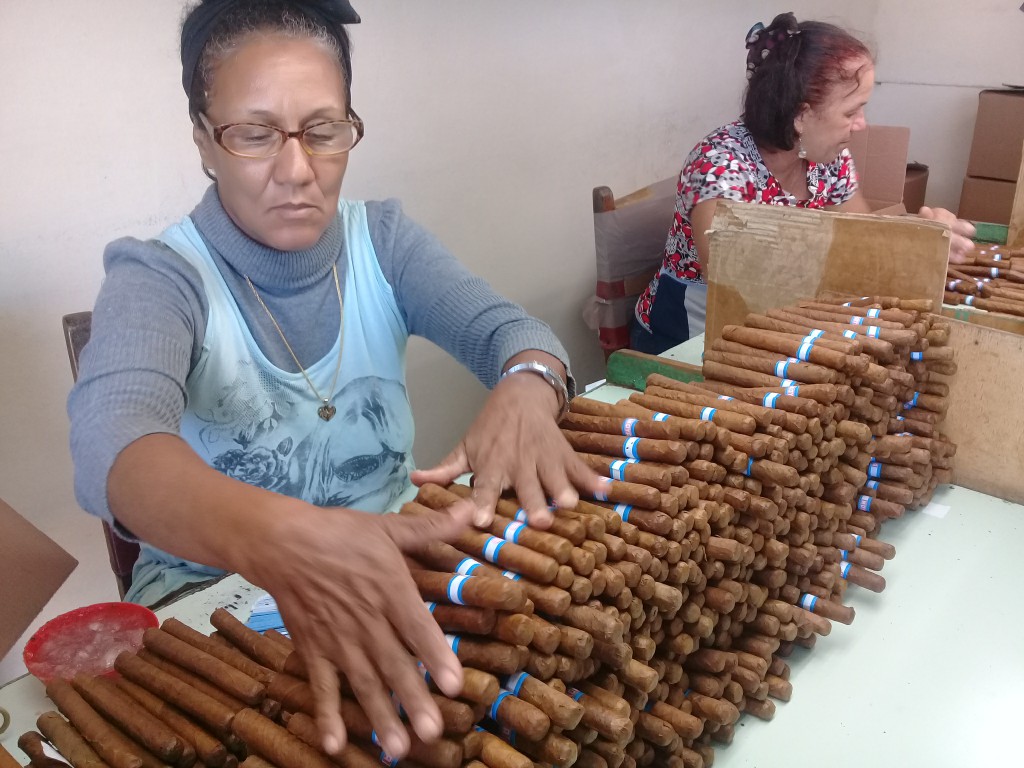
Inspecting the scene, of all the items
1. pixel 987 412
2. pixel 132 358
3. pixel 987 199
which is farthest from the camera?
pixel 987 199

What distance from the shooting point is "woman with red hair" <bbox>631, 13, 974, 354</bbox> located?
3.02 metres

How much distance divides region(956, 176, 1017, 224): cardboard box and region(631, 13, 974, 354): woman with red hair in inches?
92.8

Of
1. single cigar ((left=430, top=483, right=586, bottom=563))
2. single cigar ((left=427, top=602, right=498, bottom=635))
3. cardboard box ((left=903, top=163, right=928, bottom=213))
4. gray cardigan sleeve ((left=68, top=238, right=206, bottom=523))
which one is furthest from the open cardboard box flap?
cardboard box ((left=903, top=163, right=928, bottom=213))

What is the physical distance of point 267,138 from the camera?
1612mm

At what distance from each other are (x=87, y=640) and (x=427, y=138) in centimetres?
232

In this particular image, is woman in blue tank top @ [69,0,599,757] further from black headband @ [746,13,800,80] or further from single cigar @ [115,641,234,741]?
black headband @ [746,13,800,80]

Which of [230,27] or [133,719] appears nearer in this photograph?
[133,719]

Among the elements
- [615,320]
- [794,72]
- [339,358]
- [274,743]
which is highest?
[794,72]

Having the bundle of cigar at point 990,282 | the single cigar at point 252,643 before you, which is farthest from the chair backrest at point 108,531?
the bundle of cigar at point 990,282

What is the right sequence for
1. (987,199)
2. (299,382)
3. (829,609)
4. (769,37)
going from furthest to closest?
1. (987,199)
2. (769,37)
3. (299,382)
4. (829,609)

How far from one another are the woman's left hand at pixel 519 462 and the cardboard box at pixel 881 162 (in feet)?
11.1

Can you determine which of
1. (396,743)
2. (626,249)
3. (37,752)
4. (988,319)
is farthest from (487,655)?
(626,249)

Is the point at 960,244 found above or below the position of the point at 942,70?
below

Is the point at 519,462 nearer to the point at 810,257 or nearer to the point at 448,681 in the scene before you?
the point at 448,681
